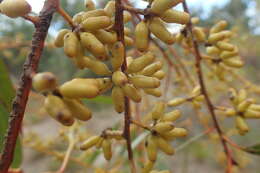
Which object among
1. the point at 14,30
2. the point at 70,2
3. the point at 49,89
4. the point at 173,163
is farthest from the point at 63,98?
the point at 14,30

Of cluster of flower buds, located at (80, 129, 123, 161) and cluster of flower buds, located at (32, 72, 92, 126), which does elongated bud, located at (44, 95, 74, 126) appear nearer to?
cluster of flower buds, located at (32, 72, 92, 126)

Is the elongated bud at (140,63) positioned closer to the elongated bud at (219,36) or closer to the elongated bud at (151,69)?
the elongated bud at (151,69)

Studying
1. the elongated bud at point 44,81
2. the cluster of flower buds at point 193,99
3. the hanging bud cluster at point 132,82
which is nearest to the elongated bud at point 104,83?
the hanging bud cluster at point 132,82

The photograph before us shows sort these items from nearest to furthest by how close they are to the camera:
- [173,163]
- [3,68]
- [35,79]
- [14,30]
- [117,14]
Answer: [35,79]
[117,14]
[3,68]
[173,163]
[14,30]

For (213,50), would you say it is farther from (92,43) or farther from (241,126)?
(92,43)

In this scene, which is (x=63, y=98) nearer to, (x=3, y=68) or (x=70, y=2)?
(x=3, y=68)

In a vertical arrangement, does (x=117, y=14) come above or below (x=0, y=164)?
above
